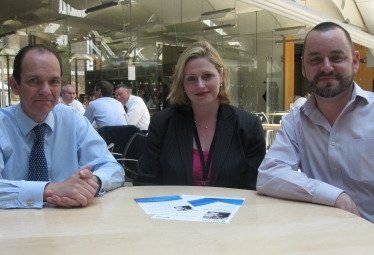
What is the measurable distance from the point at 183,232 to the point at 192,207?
28 cm

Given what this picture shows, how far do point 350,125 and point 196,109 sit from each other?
0.92 metres

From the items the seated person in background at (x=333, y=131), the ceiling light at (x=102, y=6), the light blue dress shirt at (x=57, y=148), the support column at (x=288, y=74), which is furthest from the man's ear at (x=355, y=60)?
the support column at (x=288, y=74)

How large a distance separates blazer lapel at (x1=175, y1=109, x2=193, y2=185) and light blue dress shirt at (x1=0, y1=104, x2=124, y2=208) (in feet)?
1.34

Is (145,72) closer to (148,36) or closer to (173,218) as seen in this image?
(148,36)

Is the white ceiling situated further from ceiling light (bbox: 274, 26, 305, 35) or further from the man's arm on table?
the man's arm on table

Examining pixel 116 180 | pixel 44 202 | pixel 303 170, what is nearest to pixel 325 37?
pixel 303 170

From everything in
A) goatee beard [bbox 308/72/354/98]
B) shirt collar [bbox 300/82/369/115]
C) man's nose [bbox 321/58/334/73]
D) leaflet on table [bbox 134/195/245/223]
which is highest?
man's nose [bbox 321/58/334/73]

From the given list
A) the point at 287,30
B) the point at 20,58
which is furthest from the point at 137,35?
the point at 20,58

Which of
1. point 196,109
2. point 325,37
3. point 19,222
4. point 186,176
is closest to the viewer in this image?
point 19,222

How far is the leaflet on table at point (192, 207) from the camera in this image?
4.12ft

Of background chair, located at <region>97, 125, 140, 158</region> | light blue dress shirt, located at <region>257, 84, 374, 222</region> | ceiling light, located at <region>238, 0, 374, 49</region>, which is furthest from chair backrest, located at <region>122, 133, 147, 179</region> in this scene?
ceiling light, located at <region>238, 0, 374, 49</region>

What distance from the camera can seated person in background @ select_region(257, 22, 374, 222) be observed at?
65.1 inches

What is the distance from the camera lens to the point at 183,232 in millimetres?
1099

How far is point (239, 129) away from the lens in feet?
7.08
